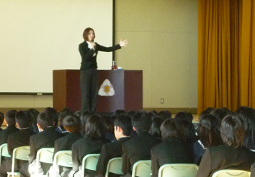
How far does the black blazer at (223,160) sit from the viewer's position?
2969 millimetres

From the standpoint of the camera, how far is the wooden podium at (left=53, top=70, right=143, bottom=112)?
27.6 ft

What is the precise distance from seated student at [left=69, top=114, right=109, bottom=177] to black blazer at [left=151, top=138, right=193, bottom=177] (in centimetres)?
63

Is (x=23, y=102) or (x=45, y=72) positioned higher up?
(x=45, y=72)

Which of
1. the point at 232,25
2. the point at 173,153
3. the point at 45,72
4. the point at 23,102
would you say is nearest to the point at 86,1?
the point at 45,72

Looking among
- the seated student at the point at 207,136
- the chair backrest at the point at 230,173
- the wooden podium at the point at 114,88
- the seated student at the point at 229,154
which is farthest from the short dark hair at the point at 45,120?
the wooden podium at the point at 114,88

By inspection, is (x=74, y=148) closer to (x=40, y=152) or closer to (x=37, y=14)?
(x=40, y=152)

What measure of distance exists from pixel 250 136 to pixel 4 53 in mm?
7998

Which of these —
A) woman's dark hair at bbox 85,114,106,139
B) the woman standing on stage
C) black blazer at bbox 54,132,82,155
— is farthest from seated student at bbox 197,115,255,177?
the woman standing on stage

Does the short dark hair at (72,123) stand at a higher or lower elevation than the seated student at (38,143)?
higher

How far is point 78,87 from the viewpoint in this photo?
8.45m

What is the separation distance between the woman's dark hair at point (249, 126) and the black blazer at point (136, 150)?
2.54ft

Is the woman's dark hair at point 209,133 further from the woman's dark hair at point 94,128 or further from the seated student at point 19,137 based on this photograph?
the seated student at point 19,137

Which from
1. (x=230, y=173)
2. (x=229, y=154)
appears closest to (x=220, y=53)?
(x=229, y=154)

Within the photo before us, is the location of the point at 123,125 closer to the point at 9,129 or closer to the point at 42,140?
the point at 42,140
